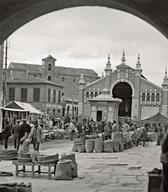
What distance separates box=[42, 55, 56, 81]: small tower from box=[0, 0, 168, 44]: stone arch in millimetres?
93694

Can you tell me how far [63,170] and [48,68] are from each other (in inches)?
3693

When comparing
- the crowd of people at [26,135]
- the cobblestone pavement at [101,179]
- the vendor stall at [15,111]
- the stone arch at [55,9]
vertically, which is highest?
the stone arch at [55,9]

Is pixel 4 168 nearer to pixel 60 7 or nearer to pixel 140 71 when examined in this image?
pixel 60 7

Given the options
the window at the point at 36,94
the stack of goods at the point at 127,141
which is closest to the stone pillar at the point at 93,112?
the stack of goods at the point at 127,141

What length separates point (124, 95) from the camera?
7581 centimetres

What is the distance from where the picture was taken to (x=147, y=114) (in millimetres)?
73875

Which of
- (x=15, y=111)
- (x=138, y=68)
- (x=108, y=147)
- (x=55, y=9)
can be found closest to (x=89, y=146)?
(x=108, y=147)

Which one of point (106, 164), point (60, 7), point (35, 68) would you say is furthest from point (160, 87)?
point (60, 7)

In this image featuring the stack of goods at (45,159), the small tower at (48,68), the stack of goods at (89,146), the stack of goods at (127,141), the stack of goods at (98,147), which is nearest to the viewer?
the stack of goods at (45,159)

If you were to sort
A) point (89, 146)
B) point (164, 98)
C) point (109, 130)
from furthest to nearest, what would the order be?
point (164, 98), point (109, 130), point (89, 146)

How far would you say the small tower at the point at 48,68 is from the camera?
10356 cm

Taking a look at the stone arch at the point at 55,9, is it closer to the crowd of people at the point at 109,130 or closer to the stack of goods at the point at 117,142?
the stack of goods at the point at 117,142

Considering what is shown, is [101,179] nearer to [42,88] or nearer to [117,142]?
[117,142]

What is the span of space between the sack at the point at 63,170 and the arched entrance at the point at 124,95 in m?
Answer: 63.0
